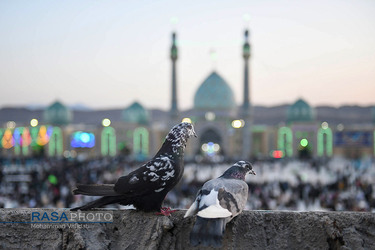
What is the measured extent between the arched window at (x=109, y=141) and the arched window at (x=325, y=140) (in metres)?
20.2

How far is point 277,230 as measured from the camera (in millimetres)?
2438

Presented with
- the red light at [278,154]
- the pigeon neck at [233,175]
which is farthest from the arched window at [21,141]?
the pigeon neck at [233,175]

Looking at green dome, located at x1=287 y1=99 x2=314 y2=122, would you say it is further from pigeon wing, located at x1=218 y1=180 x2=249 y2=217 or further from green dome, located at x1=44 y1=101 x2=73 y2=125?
pigeon wing, located at x1=218 y1=180 x2=249 y2=217

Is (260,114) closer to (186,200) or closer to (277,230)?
(186,200)

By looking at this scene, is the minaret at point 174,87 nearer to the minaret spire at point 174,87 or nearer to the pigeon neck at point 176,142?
the minaret spire at point 174,87

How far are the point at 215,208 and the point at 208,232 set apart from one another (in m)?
0.12

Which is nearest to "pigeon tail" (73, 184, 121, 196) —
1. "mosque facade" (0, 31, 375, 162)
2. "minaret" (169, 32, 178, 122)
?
"minaret" (169, 32, 178, 122)

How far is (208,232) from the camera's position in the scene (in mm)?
2186

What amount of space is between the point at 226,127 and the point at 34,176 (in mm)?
28191

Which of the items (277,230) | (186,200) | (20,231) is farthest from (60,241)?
(186,200)

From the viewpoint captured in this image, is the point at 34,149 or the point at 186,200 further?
the point at 34,149

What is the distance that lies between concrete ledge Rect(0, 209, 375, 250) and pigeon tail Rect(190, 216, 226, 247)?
22cm

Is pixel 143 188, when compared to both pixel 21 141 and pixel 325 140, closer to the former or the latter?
pixel 325 140

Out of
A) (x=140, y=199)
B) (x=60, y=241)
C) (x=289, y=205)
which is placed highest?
(x=140, y=199)
